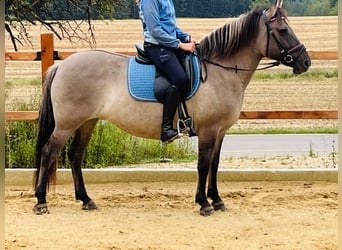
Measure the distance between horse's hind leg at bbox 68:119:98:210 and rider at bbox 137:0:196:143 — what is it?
93 centimetres

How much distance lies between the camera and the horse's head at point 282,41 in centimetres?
530

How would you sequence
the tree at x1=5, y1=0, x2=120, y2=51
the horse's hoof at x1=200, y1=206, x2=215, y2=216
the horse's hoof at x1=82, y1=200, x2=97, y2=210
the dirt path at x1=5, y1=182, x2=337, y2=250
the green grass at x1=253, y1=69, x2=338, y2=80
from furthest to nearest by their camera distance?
1. the green grass at x1=253, y1=69, x2=338, y2=80
2. the tree at x1=5, y1=0, x2=120, y2=51
3. the horse's hoof at x1=82, y1=200, x2=97, y2=210
4. the horse's hoof at x1=200, y1=206, x2=215, y2=216
5. the dirt path at x1=5, y1=182, x2=337, y2=250

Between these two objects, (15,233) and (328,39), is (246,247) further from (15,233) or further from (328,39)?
(328,39)

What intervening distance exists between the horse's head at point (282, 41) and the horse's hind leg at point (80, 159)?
72.0 inches

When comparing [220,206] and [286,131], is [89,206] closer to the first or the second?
[220,206]

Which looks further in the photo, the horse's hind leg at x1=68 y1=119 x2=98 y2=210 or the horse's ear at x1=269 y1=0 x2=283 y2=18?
the horse's hind leg at x1=68 y1=119 x2=98 y2=210

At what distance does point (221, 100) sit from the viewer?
530 cm

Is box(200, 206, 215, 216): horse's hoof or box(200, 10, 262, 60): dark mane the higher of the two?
box(200, 10, 262, 60): dark mane

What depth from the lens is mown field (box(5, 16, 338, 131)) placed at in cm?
1472

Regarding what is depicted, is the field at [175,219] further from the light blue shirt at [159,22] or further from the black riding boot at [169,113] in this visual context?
the light blue shirt at [159,22]

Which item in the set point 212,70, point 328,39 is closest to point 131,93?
point 212,70

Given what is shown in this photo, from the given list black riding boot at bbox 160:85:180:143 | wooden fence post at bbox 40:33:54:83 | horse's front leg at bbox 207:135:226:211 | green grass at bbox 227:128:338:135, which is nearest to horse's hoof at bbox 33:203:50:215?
black riding boot at bbox 160:85:180:143

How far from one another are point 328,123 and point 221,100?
960cm

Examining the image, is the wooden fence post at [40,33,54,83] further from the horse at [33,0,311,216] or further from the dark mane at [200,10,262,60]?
the dark mane at [200,10,262,60]
